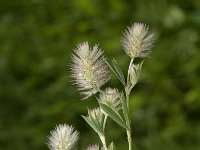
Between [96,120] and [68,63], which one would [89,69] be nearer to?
[96,120]

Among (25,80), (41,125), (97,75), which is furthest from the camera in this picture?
(25,80)

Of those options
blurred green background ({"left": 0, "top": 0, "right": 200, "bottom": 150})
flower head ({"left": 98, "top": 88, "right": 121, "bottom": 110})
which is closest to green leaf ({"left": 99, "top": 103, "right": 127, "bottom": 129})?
flower head ({"left": 98, "top": 88, "right": 121, "bottom": 110})

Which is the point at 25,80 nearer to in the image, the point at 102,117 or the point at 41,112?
the point at 41,112

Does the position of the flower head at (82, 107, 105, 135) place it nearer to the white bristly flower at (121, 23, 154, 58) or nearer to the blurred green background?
the white bristly flower at (121, 23, 154, 58)

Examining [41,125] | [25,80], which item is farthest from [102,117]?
[25,80]

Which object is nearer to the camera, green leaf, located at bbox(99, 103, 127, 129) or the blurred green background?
green leaf, located at bbox(99, 103, 127, 129)

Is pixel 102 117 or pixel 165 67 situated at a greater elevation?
pixel 165 67

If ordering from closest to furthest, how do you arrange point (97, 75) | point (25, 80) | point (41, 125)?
1. point (97, 75)
2. point (41, 125)
3. point (25, 80)

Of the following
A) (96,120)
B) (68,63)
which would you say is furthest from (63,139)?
(68,63)
